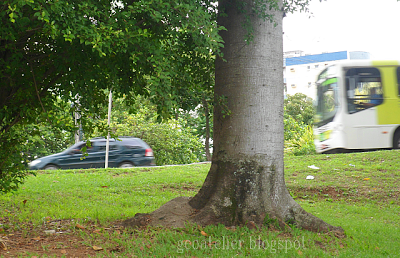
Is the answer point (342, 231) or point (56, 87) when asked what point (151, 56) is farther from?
point (342, 231)

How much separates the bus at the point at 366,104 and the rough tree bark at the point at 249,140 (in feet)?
29.2

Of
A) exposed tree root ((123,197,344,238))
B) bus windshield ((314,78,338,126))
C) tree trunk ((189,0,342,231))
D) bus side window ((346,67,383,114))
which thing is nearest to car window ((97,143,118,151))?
bus windshield ((314,78,338,126))

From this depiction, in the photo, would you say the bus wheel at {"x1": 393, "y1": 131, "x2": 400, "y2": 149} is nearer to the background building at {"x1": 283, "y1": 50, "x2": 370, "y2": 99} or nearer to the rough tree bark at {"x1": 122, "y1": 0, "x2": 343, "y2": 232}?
the rough tree bark at {"x1": 122, "y1": 0, "x2": 343, "y2": 232}

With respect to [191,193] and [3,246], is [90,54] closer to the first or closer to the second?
[3,246]

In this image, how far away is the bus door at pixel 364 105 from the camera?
1340 cm

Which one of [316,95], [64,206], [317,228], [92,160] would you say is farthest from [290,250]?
[92,160]

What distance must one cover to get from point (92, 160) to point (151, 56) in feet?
46.5

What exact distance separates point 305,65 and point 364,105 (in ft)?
219

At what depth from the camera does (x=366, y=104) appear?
44.2 feet

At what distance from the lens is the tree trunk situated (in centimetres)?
535

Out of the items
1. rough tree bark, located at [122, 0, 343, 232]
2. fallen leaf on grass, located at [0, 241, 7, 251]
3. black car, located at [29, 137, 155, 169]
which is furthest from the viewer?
black car, located at [29, 137, 155, 169]

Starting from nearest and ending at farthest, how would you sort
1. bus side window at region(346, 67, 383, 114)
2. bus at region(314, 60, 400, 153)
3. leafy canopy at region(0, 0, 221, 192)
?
leafy canopy at region(0, 0, 221, 192)
bus at region(314, 60, 400, 153)
bus side window at region(346, 67, 383, 114)

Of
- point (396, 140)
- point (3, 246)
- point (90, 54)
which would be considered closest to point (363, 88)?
point (396, 140)

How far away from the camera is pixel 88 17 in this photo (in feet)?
13.6
